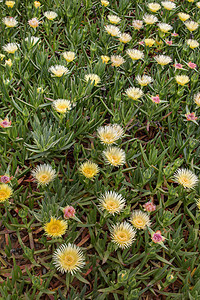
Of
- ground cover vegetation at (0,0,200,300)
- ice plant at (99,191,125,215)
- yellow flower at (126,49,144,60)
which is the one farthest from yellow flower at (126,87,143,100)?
ice plant at (99,191,125,215)

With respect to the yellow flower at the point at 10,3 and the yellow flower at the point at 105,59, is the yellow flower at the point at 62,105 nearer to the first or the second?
the yellow flower at the point at 105,59

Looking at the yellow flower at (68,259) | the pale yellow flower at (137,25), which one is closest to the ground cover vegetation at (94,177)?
the yellow flower at (68,259)

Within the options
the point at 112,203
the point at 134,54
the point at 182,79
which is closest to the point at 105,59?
the point at 134,54

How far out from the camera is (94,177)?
1.27 meters

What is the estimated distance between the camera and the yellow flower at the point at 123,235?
1.06 m

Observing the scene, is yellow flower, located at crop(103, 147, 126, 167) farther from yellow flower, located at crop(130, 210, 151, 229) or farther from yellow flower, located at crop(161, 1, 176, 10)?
yellow flower, located at crop(161, 1, 176, 10)

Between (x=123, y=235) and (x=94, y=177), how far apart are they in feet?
0.96

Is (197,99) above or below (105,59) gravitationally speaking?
below

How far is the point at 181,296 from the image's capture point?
3.49 feet

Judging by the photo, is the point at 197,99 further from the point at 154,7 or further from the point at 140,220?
the point at 154,7

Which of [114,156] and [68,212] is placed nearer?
[68,212]

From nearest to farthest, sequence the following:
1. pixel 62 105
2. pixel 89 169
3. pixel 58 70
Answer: pixel 89 169 → pixel 62 105 → pixel 58 70

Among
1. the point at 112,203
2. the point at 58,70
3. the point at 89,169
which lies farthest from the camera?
the point at 58,70

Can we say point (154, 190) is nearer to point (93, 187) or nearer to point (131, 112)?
point (93, 187)
